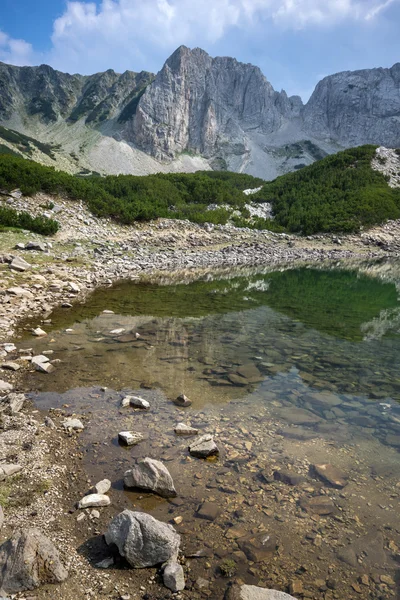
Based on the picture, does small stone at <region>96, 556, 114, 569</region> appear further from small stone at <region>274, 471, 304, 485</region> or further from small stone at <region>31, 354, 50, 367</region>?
small stone at <region>31, 354, 50, 367</region>

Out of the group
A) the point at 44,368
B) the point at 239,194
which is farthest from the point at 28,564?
the point at 239,194

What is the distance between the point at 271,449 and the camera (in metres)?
5.86

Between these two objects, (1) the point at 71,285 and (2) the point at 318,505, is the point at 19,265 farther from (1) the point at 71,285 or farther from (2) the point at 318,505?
(2) the point at 318,505

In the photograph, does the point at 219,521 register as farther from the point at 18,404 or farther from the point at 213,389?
the point at 18,404

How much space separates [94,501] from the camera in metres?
4.43

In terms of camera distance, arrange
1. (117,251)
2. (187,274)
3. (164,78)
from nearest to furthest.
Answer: (187,274) < (117,251) < (164,78)

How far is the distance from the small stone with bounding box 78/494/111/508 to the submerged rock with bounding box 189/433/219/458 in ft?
5.13

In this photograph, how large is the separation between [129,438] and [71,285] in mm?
12185

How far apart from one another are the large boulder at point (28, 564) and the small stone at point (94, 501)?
895 millimetres

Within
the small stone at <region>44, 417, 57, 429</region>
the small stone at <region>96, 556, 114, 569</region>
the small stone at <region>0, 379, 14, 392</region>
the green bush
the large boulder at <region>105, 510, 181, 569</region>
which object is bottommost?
the small stone at <region>44, 417, 57, 429</region>

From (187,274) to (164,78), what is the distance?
6484 inches

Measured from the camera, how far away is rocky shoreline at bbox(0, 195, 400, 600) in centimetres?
389

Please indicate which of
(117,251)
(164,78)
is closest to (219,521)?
(117,251)

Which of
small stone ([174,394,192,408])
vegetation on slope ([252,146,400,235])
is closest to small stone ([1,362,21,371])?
small stone ([174,394,192,408])
